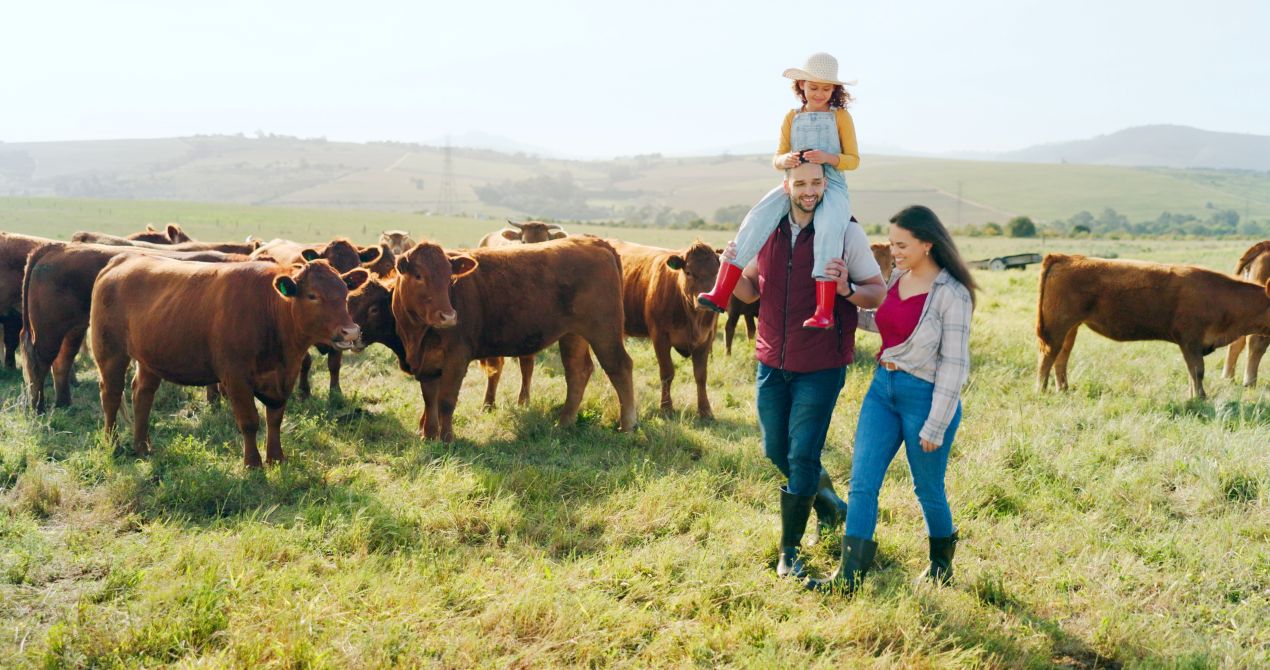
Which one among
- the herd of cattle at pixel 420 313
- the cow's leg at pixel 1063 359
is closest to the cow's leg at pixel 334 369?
the herd of cattle at pixel 420 313

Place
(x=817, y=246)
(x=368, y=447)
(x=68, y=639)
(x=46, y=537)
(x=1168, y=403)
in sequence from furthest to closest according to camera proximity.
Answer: (x=1168, y=403) < (x=368, y=447) < (x=46, y=537) < (x=817, y=246) < (x=68, y=639)

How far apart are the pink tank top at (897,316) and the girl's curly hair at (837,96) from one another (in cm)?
115

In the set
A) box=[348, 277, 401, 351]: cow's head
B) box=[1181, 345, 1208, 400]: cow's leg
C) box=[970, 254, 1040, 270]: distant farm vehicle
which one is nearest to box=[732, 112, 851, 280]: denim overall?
box=[348, 277, 401, 351]: cow's head

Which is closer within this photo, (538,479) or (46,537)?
(46,537)

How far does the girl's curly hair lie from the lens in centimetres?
462

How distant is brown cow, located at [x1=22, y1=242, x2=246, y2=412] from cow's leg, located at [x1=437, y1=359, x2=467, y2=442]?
11.5ft

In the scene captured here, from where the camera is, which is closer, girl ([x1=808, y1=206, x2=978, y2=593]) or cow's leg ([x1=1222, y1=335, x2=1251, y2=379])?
girl ([x1=808, y1=206, x2=978, y2=593])

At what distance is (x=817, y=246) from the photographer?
4.18 meters

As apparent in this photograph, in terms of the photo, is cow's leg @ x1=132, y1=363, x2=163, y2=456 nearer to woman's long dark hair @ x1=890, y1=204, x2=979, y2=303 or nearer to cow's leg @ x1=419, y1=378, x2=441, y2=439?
cow's leg @ x1=419, y1=378, x2=441, y2=439

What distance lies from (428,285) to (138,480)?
2.63 m

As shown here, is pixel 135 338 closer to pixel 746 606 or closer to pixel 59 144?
pixel 746 606

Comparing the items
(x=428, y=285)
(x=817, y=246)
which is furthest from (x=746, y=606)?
(x=428, y=285)

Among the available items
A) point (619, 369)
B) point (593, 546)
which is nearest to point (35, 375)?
point (619, 369)

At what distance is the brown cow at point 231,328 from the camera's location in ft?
21.0
